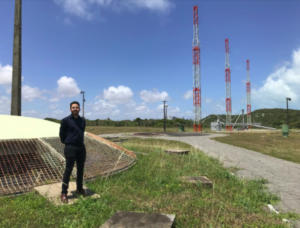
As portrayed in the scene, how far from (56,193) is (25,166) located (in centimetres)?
176

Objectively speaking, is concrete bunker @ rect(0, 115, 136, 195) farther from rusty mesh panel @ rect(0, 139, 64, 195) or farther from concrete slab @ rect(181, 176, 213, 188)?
concrete slab @ rect(181, 176, 213, 188)

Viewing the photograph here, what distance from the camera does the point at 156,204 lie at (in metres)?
3.82

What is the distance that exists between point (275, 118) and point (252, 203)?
119 meters

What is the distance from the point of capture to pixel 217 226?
3.04 metres

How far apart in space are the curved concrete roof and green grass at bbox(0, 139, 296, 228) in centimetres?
303

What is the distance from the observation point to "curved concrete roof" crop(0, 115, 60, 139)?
6.52 meters

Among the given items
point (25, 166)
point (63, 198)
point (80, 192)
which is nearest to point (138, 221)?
point (63, 198)

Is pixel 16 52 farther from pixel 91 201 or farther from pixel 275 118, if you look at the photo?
pixel 275 118

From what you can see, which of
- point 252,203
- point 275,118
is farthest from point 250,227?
point 275,118

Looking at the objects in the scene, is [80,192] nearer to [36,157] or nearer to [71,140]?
[71,140]

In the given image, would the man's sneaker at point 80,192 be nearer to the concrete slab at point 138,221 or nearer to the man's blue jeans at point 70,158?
the man's blue jeans at point 70,158

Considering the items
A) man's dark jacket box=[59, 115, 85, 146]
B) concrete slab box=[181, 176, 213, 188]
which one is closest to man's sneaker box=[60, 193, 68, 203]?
man's dark jacket box=[59, 115, 85, 146]

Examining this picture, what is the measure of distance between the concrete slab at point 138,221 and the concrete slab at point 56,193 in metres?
1.15

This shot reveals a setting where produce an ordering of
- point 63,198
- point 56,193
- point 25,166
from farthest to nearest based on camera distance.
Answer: point 25,166 → point 56,193 → point 63,198
